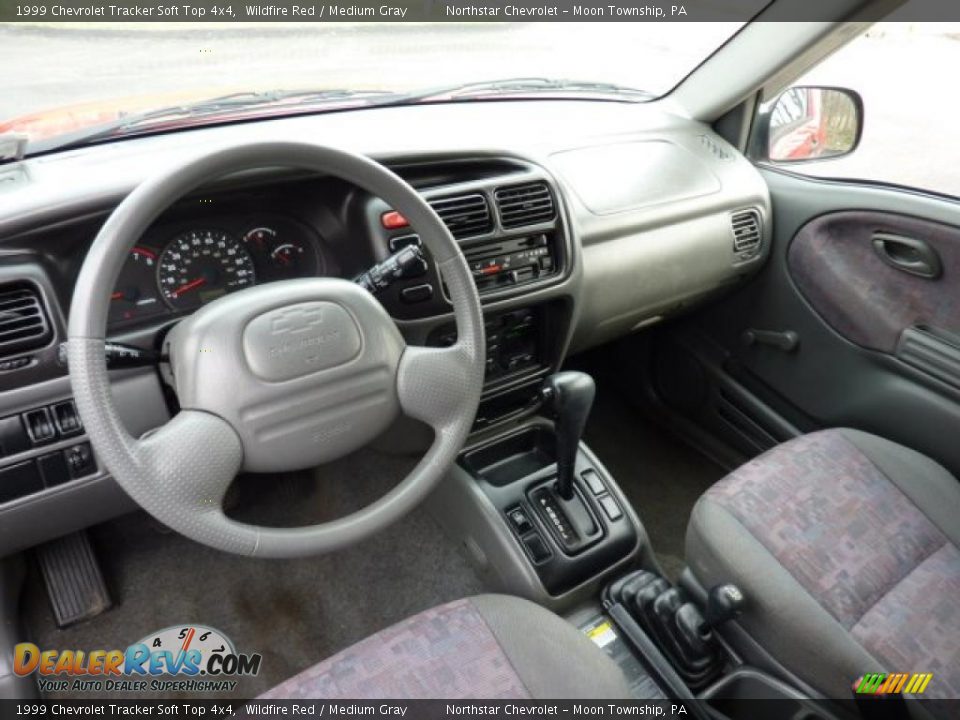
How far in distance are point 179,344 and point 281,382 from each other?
6.7 inches

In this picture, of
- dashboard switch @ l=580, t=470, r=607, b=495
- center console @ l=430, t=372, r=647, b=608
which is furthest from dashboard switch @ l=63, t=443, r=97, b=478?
dashboard switch @ l=580, t=470, r=607, b=495

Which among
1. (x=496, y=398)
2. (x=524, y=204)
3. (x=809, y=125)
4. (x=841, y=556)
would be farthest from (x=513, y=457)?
(x=809, y=125)

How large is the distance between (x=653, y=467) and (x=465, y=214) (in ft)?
4.09

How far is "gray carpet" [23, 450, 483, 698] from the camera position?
1.66 m

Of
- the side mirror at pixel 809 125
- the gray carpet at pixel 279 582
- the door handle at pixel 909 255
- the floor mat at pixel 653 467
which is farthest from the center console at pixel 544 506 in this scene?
the side mirror at pixel 809 125

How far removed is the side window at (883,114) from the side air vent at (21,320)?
189 centimetres

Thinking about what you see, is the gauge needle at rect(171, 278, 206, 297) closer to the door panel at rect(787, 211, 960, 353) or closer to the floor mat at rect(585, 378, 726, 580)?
the floor mat at rect(585, 378, 726, 580)

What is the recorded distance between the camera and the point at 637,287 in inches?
71.5

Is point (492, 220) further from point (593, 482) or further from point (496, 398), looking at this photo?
point (593, 482)

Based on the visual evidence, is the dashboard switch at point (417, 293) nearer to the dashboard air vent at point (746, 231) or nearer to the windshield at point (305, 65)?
the windshield at point (305, 65)

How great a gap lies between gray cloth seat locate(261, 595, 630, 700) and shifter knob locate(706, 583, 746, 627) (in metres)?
0.27

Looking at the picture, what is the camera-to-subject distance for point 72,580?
1648 mm

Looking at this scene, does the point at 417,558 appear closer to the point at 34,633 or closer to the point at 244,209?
the point at 34,633

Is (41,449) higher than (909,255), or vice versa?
(909,255)
